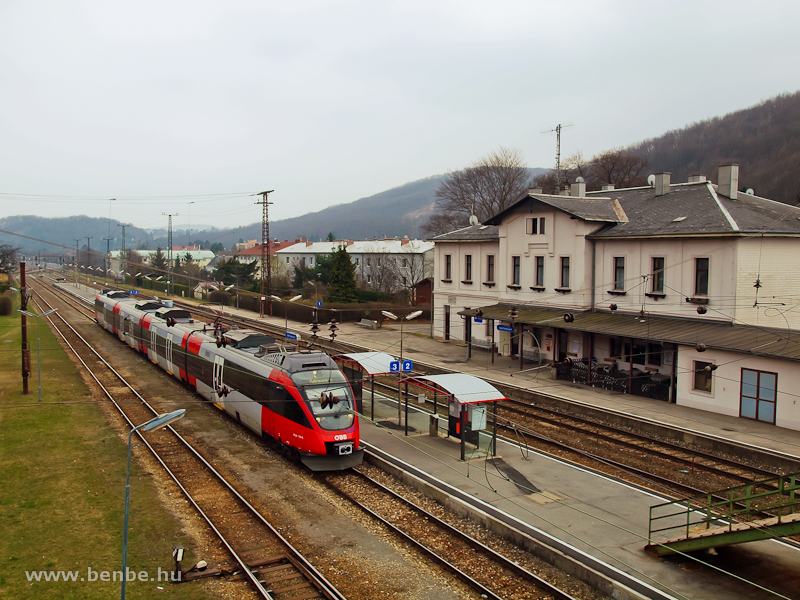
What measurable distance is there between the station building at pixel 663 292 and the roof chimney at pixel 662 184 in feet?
0.46

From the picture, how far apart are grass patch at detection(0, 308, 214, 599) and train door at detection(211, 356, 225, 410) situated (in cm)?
371

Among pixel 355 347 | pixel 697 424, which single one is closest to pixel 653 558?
pixel 697 424

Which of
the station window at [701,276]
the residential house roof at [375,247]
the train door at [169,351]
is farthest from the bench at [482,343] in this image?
the residential house roof at [375,247]

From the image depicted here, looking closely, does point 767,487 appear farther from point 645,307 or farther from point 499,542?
point 645,307

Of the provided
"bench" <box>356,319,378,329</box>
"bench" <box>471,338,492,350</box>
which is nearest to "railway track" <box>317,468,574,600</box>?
"bench" <box>471,338,492,350</box>

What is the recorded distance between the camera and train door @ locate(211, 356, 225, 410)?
22.4m

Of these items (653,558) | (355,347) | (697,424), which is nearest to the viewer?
(653,558)

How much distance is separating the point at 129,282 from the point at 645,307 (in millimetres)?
99208

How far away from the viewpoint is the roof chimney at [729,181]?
28250mm

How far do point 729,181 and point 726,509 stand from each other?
2031cm

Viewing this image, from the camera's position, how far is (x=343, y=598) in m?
10.4

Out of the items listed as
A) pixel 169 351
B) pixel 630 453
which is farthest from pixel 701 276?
pixel 169 351

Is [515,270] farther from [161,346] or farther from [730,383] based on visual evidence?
[161,346]

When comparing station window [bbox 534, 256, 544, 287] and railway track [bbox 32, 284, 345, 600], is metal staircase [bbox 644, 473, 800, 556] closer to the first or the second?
railway track [bbox 32, 284, 345, 600]
